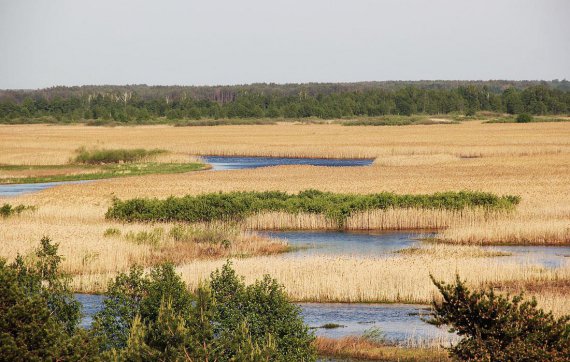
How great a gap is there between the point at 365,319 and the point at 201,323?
371 inches

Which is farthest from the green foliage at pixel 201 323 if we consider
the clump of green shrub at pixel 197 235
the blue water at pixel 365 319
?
the clump of green shrub at pixel 197 235

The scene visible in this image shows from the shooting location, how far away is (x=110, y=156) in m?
73.9

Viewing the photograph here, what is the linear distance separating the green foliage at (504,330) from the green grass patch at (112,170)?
4862 cm

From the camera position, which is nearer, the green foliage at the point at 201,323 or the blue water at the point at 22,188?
the green foliage at the point at 201,323

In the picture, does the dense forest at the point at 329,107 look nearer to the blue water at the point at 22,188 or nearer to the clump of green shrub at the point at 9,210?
the blue water at the point at 22,188

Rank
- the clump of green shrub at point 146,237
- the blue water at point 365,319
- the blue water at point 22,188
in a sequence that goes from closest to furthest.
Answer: the blue water at point 365,319
the clump of green shrub at point 146,237
the blue water at point 22,188

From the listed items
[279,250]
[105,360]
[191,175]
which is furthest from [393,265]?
[191,175]

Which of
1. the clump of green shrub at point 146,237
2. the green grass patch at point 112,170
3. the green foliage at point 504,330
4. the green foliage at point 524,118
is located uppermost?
the green foliage at point 504,330

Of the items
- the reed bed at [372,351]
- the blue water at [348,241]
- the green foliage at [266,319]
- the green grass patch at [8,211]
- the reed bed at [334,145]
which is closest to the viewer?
the green foliage at [266,319]

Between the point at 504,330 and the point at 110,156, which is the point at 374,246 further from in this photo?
the point at 110,156

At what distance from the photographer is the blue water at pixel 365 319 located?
18359 mm

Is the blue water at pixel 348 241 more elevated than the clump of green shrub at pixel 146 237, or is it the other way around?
the clump of green shrub at pixel 146 237

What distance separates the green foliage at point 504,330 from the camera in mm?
11172

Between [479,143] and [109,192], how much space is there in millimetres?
47167
